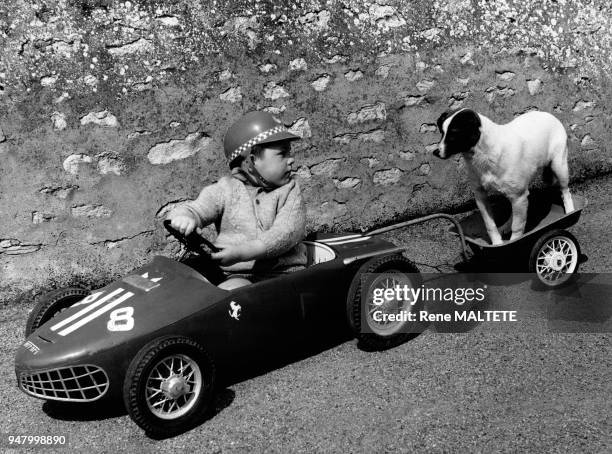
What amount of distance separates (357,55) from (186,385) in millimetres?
3178

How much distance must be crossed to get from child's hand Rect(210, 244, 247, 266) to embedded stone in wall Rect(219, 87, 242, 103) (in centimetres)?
179

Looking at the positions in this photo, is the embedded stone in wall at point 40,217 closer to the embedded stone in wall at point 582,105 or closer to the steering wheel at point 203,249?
the steering wheel at point 203,249

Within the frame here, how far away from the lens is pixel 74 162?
468 cm

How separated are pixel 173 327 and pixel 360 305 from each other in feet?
3.42

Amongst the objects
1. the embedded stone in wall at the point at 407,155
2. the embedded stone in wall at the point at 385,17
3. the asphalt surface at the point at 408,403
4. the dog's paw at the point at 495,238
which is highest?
the embedded stone in wall at the point at 385,17

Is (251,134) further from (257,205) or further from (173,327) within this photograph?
(173,327)

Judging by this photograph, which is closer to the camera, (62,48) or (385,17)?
(62,48)

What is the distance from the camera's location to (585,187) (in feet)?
20.8

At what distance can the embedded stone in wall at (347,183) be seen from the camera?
5.54 meters

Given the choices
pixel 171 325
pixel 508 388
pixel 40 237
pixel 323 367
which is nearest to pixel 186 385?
pixel 171 325

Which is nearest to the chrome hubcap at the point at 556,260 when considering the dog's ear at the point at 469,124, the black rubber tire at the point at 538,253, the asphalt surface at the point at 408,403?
the black rubber tire at the point at 538,253

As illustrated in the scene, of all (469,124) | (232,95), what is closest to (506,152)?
(469,124)

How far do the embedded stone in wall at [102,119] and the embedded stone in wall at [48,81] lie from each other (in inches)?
11.9

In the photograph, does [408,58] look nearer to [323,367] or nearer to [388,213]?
[388,213]
